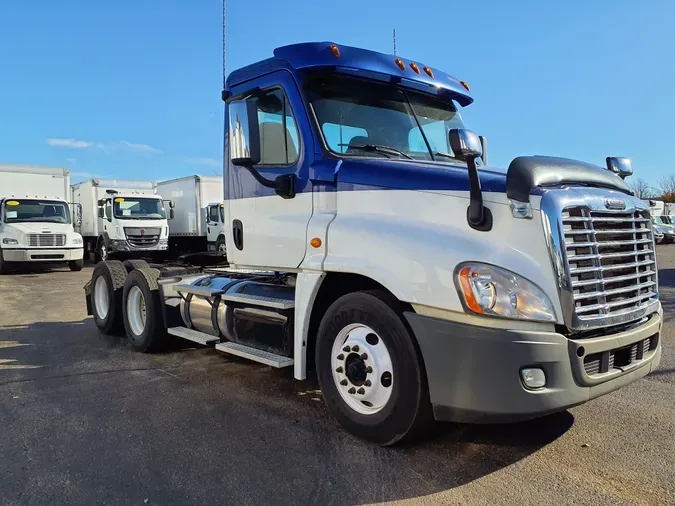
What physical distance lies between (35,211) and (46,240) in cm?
141

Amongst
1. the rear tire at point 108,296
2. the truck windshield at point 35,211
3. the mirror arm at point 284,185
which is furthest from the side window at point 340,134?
the truck windshield at point 35,211

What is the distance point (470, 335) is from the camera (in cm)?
312

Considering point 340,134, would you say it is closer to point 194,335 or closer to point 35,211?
point 194,335

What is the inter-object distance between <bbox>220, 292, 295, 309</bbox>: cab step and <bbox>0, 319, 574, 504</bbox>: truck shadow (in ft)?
2.78

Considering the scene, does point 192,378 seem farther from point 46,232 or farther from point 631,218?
point 46,232

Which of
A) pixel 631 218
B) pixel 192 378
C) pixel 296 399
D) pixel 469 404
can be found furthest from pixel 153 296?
pixel 631 218

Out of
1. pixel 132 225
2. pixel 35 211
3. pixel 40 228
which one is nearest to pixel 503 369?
pixel 40 228

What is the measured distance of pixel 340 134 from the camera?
14.1 feet

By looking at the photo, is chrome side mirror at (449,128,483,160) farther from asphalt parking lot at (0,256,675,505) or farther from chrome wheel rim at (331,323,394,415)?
asphalt parking lot at (0,256,675,505)

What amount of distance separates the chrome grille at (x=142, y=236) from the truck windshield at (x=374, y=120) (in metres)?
18.5

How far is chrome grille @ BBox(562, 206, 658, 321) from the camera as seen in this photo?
3.17m

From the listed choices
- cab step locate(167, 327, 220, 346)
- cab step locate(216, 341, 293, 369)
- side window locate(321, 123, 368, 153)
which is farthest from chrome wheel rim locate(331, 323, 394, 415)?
Result: cab step locate(167, 327, 220, 346)

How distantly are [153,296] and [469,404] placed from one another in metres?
4.43

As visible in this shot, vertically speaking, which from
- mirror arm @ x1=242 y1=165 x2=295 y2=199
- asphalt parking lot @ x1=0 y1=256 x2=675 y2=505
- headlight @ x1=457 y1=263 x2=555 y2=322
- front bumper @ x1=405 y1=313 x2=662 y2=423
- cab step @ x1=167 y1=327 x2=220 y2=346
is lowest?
asphalt parking lot @ x1=0 y1=256 x2=675 y2=505
